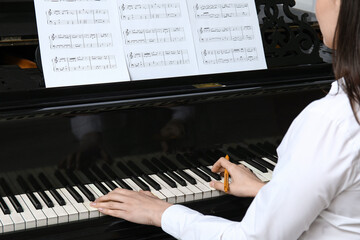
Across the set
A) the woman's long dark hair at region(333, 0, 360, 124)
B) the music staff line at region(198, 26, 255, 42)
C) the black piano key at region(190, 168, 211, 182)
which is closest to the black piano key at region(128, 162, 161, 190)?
the black piano key at region(190, 168, 211, 182)

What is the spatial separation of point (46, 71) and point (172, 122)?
21.0 inches

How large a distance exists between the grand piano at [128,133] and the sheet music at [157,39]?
57mm

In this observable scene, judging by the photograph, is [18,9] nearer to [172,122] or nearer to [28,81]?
[28,81]

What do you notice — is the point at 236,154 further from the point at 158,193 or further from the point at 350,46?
the point at 350,46

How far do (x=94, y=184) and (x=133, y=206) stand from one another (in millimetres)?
313

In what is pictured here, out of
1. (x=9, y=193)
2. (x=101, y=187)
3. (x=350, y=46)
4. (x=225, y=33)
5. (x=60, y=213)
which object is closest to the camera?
(x=350, y=46)

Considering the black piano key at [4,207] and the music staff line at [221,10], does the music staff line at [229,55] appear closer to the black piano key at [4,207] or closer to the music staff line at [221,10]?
the music staff line at [221,10]

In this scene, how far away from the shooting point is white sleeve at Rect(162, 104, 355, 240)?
4.59ft

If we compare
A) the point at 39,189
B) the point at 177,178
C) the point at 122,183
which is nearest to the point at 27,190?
the point at 39,189

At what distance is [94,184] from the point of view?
2.21m

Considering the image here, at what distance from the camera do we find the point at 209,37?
248 cm

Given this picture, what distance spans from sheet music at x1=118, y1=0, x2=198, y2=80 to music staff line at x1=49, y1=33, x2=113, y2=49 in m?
0.08

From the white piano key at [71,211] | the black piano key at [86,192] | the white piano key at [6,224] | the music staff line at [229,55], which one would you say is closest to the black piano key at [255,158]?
the music staff line at [229,55]

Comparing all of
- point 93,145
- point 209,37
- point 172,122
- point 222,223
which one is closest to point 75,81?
point 93,145
